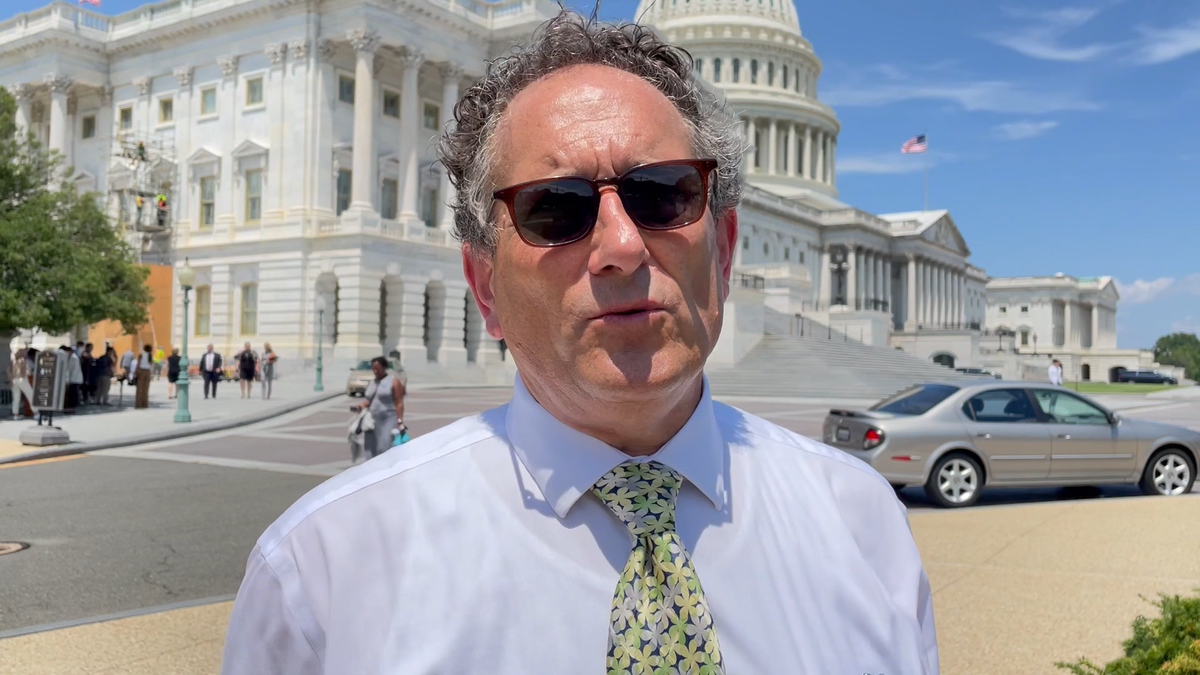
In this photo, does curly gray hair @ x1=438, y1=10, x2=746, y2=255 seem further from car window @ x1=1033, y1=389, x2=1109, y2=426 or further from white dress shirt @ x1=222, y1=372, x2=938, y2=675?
car window @ x1=1033, y1=389, x2=1109, y2=426

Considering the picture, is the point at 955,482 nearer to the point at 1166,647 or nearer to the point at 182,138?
the point at 1166,647

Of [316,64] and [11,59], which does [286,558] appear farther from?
[11,59]

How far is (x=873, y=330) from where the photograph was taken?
215ft

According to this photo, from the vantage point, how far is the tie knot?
5.80ft

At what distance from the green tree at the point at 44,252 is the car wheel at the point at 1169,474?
2263cm

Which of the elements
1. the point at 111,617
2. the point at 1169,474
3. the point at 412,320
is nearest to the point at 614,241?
the point at 111,617

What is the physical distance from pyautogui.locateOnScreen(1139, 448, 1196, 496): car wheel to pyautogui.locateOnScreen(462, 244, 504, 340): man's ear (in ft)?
42.3

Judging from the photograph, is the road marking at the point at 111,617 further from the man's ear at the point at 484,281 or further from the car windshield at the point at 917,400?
the car windshield at the point at 917,400

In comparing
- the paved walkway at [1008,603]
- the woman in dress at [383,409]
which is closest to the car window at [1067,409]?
the paved walkway at [1008,603]

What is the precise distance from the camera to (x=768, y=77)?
98000 mm

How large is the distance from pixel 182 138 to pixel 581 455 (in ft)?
175

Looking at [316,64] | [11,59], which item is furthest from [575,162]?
[11,59]

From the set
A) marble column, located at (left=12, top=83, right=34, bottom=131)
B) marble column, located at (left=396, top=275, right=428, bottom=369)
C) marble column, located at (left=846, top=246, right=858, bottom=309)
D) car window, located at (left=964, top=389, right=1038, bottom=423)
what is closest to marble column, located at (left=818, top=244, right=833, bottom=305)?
marble column, located at (left=846, top=246, right=858, bottom=309)

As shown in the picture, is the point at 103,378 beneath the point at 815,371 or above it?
beneath
